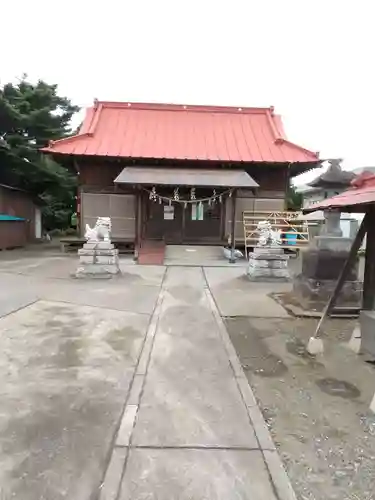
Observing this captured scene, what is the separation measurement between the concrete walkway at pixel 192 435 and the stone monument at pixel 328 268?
3.70m

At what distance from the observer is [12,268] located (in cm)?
1280

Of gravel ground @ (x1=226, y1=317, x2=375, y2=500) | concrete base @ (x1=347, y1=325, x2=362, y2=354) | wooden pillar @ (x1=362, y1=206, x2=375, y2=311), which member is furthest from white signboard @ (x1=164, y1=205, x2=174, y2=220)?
concrete base @ (x1=347, y1=325, x2=362, y2=354)

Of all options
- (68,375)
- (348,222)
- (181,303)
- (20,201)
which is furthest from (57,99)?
(68,375)

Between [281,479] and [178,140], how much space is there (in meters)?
18.0

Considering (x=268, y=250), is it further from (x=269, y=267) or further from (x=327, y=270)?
(x=327, y=270)

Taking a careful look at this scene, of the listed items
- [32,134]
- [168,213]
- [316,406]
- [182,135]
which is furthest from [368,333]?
[32,134]

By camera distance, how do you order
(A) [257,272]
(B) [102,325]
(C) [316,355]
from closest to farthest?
1. (C) [316,355]
2. (B) [102,325]
3. (A) [257,272]

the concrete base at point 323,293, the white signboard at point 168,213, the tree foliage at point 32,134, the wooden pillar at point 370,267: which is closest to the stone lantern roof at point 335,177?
the concrete base at point 323,293

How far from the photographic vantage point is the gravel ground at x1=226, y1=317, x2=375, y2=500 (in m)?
2.65

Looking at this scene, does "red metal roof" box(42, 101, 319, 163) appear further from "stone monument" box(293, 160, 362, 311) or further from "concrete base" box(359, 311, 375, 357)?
"concrete base" box(359, 311, 375, 357)

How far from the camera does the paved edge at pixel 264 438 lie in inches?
98.5

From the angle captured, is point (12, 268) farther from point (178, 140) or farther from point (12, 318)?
point (178, 140)

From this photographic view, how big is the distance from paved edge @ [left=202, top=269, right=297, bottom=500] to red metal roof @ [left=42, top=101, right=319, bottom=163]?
14106mm

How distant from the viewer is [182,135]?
64.7 ft
